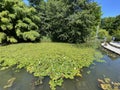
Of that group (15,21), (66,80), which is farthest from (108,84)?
(15,21)

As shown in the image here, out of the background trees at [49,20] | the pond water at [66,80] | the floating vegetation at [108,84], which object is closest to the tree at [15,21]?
the background trees at [49,20]

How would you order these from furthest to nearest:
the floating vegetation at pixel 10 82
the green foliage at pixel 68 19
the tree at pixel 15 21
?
the green foliage at pixel 68 19
the tree at pixel 15 21
the floating vegetation at pixel 10 82

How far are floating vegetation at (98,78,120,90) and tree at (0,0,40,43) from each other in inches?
330

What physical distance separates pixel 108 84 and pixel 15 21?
9.68 metres

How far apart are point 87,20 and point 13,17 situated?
6.70 m

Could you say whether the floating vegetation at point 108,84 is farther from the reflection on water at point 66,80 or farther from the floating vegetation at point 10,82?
the floating vegetation at point 10,82

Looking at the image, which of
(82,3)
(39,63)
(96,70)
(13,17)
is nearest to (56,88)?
(39,63)

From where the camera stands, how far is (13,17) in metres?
10.9

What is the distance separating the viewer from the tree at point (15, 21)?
10.8 metres

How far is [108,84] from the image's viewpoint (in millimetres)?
4230

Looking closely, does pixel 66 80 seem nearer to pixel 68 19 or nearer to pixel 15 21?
pixel 15 21

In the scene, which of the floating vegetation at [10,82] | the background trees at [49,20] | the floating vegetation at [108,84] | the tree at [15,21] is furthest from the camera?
the background trees at [49,20]

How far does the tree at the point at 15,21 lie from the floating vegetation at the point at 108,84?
838 cm

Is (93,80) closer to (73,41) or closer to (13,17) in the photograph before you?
(13,17)
